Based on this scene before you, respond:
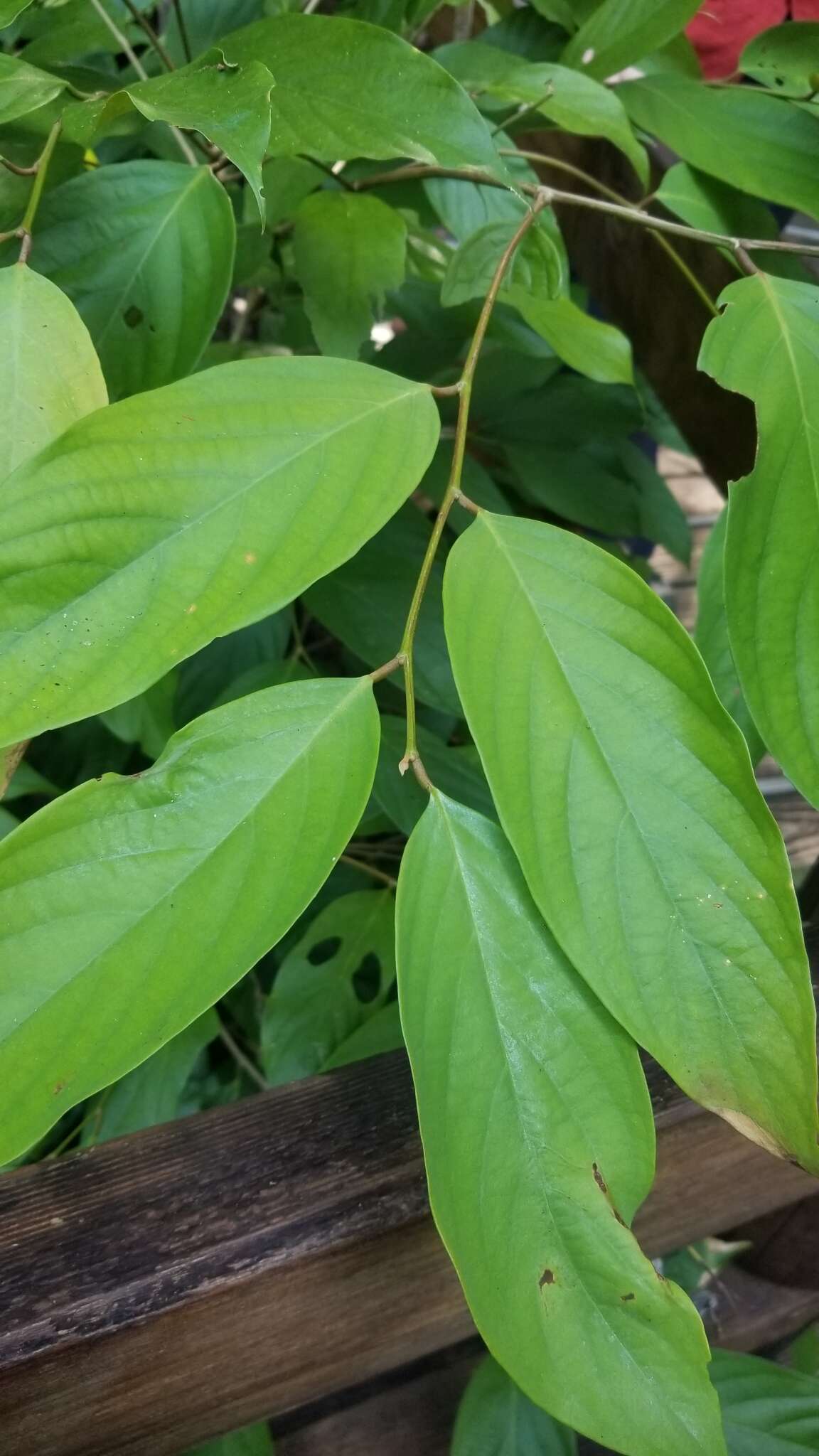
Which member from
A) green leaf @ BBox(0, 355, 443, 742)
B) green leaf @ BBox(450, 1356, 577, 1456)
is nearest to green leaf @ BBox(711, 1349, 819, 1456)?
green leaf @ BBox(450, 1356, 577, 1456)

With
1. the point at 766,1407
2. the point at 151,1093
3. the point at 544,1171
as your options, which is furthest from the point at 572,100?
the point at 766,1407

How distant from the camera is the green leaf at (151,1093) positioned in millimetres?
541

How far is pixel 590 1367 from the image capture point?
0.26 metres

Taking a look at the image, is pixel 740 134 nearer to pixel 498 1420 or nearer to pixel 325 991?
pixel 325 991

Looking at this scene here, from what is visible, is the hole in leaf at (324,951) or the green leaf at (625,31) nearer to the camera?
the green leaf at (625,31)

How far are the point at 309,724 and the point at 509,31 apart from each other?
58 centimetres

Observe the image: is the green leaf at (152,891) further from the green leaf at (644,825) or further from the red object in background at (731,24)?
the red object in background at (731,24)

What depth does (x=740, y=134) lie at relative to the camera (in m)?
0.48

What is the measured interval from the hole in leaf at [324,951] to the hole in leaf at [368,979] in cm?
2

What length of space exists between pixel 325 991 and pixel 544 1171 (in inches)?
12.2

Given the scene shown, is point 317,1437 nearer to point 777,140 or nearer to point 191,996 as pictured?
point 191,996

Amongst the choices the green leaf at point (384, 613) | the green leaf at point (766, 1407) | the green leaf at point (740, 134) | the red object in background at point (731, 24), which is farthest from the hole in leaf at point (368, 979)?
the red object in background at point (731, 24)

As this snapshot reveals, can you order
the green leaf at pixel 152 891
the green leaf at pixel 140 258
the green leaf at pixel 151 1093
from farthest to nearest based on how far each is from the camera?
the green leaf at pixel 151 1093
the green leaf at pixel 140 258
the green leaf at pixel 152 891

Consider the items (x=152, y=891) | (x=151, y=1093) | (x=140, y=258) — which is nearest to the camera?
(x=152, y=891)
